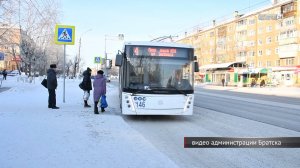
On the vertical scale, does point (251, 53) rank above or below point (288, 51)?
above

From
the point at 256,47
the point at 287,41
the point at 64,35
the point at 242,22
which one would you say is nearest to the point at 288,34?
the point at 287,41

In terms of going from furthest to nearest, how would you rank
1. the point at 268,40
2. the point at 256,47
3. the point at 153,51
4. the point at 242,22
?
the point at 242,22
the point at 256,47
the point at 268,40
the point at 153,51

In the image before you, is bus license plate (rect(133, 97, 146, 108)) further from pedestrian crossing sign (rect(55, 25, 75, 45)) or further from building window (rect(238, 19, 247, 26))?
building window (rect(238, 19, 247, 26))

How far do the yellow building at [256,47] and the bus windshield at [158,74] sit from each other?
28.0 meters

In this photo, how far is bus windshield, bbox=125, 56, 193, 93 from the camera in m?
11.1

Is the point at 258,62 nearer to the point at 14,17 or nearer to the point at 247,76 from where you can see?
→ the point at 247,76

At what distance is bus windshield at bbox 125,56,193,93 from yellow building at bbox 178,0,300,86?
28.0 metres

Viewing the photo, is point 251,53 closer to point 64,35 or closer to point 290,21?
point 290,21

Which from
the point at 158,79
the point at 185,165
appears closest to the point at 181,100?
the point at 158,79

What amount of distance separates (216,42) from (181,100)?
265ft

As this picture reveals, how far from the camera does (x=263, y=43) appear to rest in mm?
69500

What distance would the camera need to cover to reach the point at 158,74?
11.2 m

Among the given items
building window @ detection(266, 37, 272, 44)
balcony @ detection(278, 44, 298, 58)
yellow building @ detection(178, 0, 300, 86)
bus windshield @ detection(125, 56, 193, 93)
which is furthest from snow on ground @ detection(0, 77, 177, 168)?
building window @ detection(266, 37, 272, 44)

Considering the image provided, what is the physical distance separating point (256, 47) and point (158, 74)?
213 ft
